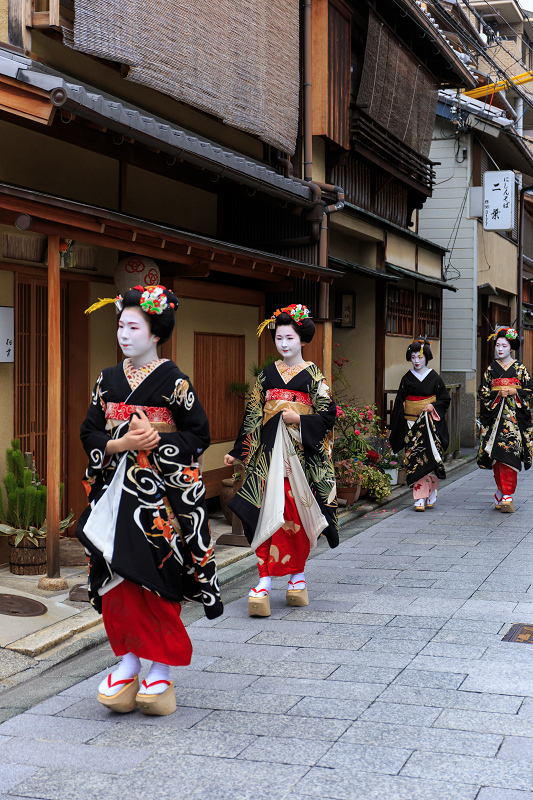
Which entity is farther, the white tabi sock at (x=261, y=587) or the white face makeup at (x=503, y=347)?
the white face makeup at (x=503, y=347)

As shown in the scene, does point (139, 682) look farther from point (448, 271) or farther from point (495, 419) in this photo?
point (448, 271)

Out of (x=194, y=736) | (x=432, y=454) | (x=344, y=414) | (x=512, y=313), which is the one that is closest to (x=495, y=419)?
(x=432, y=454)

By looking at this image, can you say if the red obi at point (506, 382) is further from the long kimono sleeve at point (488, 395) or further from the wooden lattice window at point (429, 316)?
the wooden lattice window at point (429, 316)

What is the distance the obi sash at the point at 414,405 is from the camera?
11227mm

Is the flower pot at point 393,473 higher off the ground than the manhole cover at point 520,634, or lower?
higher

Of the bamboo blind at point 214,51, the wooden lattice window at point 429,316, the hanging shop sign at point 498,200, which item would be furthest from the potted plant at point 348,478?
the hanging shop sign at point 498,200

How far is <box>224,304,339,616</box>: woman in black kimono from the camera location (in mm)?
6355

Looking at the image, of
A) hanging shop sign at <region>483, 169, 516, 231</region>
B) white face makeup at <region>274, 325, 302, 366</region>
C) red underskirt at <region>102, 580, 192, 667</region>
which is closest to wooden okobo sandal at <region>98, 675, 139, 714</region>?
red underskirt at <region>102, 580, 192, 667</region>

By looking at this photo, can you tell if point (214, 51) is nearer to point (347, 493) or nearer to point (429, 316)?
point (347, 493)

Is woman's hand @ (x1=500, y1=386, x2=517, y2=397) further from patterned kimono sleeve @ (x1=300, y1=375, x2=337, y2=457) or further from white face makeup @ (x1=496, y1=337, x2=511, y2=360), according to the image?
patterned kimono sleeve @ (x1=300, y1=375, x2=337, y2=457)

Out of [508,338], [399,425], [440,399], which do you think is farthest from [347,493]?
[508,338]

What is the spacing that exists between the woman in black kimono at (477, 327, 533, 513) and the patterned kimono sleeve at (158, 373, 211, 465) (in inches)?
277

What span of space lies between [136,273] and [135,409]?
3471 mm

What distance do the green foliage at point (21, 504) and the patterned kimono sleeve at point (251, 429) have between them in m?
1.75
